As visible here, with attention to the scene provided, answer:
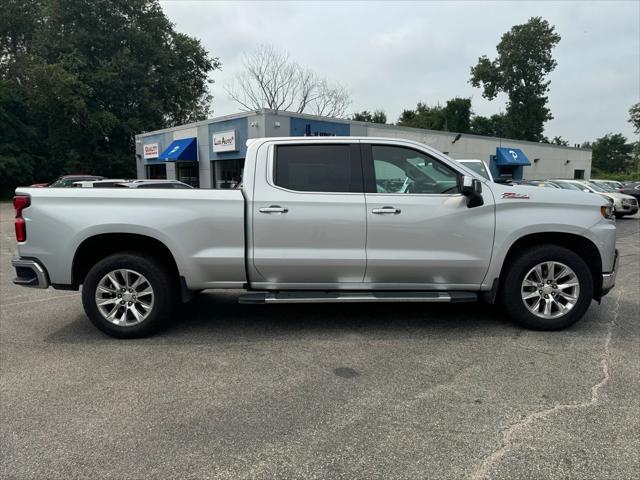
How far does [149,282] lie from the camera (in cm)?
462

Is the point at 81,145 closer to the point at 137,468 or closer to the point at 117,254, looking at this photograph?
the point at 117,254

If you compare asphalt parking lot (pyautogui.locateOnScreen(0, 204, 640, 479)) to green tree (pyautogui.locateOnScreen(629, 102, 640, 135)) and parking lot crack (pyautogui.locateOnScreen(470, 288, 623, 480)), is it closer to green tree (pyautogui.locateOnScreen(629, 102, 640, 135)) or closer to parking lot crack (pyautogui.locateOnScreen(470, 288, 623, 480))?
parking lot crack (pyautogui.locateOnScreen(470, 288, 623, 480))

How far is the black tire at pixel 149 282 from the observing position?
4.61 m

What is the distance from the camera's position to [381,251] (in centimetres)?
463

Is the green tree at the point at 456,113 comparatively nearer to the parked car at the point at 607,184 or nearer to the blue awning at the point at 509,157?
the blue awning at the point at 509,157

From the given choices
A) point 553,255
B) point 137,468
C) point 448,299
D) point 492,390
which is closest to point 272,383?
point 137,468

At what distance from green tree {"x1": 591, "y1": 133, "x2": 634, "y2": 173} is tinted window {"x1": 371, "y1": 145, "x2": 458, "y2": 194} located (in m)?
108

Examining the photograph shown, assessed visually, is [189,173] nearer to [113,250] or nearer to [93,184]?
[93,184]

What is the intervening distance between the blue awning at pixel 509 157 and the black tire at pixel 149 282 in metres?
30.7

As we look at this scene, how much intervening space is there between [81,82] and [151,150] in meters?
11.7

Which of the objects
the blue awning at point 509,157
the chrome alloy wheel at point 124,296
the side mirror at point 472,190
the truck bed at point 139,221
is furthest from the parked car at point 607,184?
the chrome alloy wheel at point 124,296

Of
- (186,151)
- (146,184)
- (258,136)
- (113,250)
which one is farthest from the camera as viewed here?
(186,151)

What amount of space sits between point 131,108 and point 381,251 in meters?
40.8

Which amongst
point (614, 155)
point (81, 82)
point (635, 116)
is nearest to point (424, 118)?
point (635, 116)
